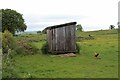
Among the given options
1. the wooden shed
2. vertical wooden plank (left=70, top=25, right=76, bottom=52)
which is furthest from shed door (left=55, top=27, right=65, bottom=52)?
vertical wooden plank (left=70, top=25, right=76, bottom=52)

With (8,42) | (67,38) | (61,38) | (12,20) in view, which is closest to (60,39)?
(61,38)

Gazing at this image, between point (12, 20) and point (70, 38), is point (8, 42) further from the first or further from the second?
point (12, 20)

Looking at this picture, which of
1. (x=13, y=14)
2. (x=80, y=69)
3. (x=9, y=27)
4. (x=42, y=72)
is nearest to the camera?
(x=42, y=72)

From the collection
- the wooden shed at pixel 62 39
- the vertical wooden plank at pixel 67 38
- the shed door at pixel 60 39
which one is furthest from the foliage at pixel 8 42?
the vertical wooden plank at pixel 67 38

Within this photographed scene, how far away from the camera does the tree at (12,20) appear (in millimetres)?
62344

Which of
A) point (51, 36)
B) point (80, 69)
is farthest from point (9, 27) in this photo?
point (80, 69)

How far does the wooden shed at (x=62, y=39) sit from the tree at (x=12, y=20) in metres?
30.2

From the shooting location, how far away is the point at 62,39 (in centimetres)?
3080

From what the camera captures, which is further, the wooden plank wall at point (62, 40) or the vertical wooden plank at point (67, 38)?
the vertical wooden plank at point (67, 38)

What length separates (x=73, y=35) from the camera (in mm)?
31031

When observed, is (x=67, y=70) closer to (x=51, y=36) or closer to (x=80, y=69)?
(x=80, y=69)

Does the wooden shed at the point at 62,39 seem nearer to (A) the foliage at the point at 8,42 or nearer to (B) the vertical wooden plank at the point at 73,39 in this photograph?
(B) the vertical wooden plank at the point at 73,39

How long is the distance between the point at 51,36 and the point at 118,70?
13.1 metres

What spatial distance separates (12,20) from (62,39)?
3571 cm
